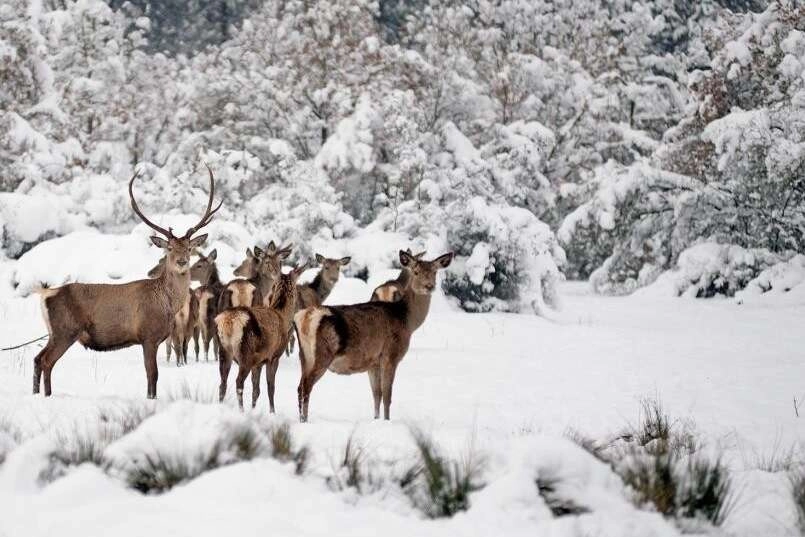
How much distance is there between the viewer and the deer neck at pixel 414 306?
880 centimetres

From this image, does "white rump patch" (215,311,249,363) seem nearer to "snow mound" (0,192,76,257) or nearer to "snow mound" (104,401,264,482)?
"snow mound" (104,401,264,482)

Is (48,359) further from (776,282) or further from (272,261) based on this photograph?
(776,282)

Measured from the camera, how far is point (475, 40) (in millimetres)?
34594

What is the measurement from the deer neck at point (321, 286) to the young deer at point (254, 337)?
5.08 meters

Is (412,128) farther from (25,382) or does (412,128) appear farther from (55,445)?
(55,445)

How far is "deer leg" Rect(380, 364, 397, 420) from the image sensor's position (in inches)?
309

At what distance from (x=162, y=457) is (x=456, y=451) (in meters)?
1.61

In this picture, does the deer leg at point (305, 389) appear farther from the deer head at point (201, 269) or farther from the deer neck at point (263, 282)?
the deer head at point (201, 269)

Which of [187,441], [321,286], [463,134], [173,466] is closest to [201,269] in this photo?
[321,286]

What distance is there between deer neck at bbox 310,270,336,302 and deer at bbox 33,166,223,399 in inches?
198

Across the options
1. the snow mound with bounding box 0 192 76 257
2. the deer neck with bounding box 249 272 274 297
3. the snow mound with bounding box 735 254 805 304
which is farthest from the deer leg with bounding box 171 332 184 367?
the snow mound with bounding box 735 254 805 304

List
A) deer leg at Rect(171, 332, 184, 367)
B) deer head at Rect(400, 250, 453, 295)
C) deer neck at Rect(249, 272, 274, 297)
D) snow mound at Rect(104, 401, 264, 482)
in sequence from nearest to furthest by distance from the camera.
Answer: snow mound at Rect(104, 401, 264, 482), deer head at Rect(400, 250, 453, 295), deer leg at Rect(171, 332, 184, 367), deer neck at Rect(249, 272, 274, 297)

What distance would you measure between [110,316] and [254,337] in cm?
147

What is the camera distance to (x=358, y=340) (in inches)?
307
